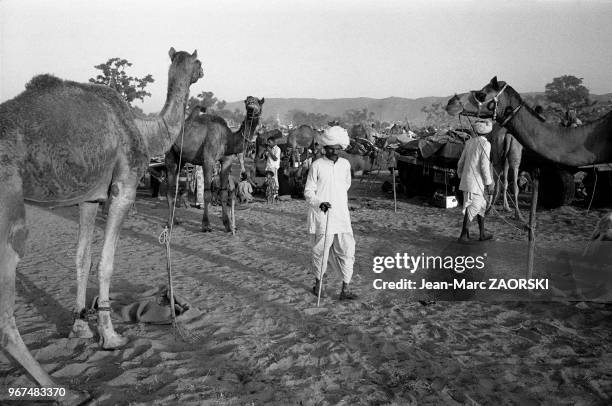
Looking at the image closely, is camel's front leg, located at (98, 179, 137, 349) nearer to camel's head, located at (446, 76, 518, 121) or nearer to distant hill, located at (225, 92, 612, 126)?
camel's head, located at (446, 76, 518, 121)

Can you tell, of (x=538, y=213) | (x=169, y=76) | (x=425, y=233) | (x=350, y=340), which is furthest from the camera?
(x=538, y=213)

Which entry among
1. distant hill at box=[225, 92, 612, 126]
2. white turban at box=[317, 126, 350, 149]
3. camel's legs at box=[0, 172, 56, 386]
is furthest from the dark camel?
distant hill at box=[225, 92, 612, 126]

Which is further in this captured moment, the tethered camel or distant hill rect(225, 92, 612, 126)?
distant hill rect(225, 92, 612, 126)

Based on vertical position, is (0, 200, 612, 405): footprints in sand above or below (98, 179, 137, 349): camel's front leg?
Result: below

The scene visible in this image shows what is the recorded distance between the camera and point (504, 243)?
8.68m

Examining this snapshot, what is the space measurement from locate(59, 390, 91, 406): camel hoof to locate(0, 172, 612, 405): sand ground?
106mm

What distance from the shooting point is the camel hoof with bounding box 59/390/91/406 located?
3.31m

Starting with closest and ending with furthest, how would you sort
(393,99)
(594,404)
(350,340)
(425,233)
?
(594,404)
(350,340)
(425,233)
(393,99)

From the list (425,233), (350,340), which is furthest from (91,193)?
(425,233)

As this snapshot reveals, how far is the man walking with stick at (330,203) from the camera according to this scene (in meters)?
5.59

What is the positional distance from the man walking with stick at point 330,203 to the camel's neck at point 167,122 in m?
1.72

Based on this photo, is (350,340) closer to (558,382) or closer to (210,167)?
(558,382)

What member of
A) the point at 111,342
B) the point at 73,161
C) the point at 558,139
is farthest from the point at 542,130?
the point at 111,342

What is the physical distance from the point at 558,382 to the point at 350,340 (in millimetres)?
1846
